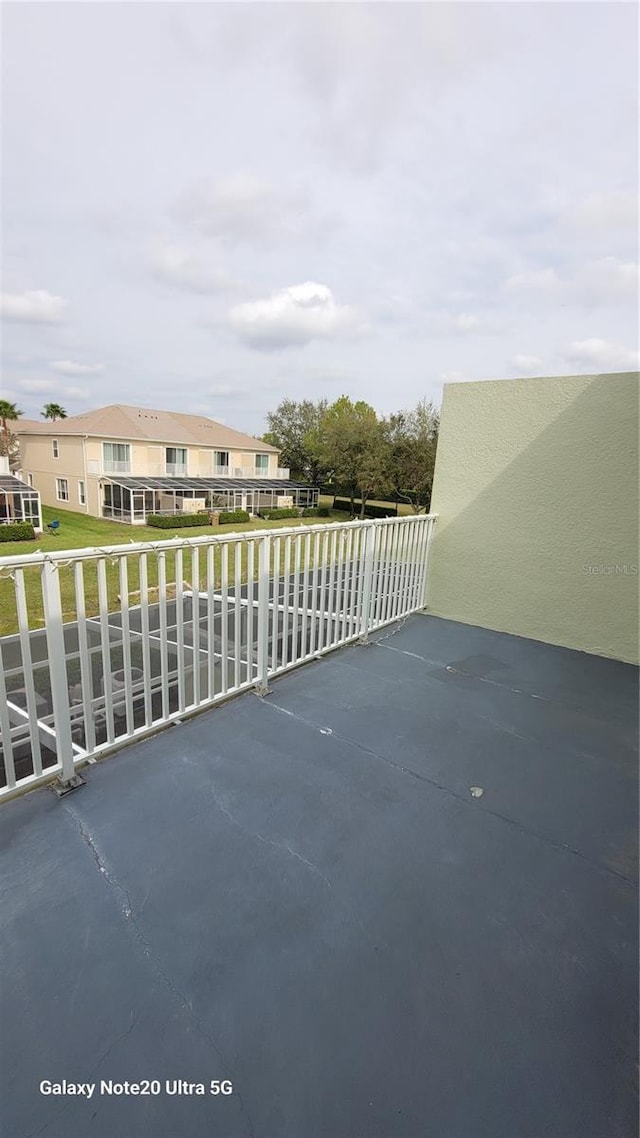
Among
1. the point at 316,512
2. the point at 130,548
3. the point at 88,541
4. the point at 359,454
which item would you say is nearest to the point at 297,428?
the point at 316,512

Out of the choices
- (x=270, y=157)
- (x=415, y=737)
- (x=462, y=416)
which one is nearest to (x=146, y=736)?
(x=415, y=737)

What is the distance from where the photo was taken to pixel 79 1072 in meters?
1.08

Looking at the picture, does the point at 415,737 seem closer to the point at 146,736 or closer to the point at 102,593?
the point at 146,736

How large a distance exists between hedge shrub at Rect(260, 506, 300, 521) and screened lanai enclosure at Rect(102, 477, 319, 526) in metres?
0.86

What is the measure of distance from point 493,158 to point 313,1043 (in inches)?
245

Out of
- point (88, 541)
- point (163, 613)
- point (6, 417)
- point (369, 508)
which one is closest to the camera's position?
point (163, 613)

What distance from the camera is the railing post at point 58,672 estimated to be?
1.87 metres

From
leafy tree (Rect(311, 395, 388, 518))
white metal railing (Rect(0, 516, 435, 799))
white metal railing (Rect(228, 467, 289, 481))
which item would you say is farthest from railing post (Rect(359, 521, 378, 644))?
→ white metal railing (Rect(228, 467, 289, 481))

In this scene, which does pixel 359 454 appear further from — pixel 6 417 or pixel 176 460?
pixel 6 417

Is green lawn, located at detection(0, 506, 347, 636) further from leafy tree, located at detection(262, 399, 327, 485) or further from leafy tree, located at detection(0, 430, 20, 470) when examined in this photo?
leafy tree, located at detection(262, 399, 327, 485)

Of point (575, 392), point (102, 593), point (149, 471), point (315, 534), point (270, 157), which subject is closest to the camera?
point (102, 593)

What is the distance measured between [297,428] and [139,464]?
1551 centimetres

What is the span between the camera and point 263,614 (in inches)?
115

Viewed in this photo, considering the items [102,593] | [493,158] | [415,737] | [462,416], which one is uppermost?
[493,158]
